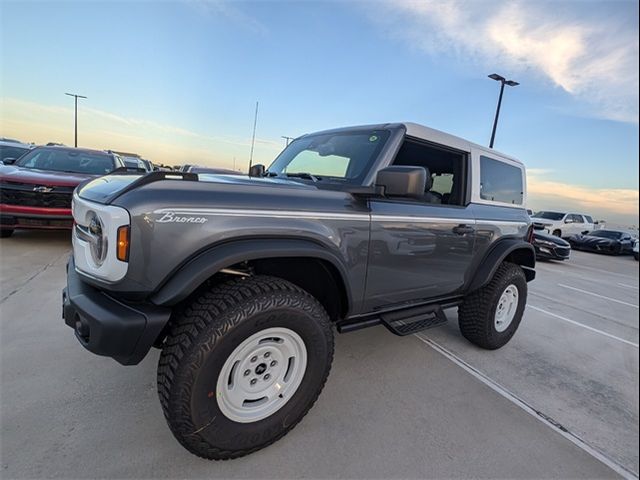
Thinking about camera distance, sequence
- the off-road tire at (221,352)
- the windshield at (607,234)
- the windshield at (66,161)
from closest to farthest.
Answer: the off-road tire at (221,352), the windshield at (66,161), the windshield at (607,234)

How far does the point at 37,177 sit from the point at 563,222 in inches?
917

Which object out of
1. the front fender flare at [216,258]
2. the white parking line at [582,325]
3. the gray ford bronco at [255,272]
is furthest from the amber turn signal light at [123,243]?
the white parking line at [582,325]

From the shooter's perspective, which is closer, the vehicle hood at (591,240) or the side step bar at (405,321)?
the side step bar at (405,321)

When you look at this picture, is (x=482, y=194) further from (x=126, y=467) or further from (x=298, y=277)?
(x=126, y=467)

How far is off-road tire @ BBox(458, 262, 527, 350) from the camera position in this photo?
3.46 m

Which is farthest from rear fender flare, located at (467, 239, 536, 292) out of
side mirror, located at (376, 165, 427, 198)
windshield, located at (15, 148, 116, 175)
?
windshield, located at (15, 148, 116, 175)

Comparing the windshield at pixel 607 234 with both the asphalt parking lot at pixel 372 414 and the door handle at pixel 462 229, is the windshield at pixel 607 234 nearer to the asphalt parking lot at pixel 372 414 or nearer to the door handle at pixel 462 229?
the asphalt parking lot at pixel 372 414

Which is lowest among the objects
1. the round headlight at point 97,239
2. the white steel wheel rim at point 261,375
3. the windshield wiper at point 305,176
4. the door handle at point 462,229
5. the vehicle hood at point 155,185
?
the white steel wheel rim at point 261,375

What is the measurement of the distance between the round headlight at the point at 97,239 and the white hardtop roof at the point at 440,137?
215 cm

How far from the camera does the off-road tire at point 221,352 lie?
5.54 feet

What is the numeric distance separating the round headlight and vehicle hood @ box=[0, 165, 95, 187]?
4875mm

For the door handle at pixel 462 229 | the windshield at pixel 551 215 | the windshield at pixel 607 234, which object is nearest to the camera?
the door handle at pixel 462 229

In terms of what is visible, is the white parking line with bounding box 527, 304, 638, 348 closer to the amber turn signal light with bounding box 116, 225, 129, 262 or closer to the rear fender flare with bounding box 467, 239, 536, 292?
the rear fender flare with bounding box 467, 239, 536, 292

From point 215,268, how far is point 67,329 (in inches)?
91.5
